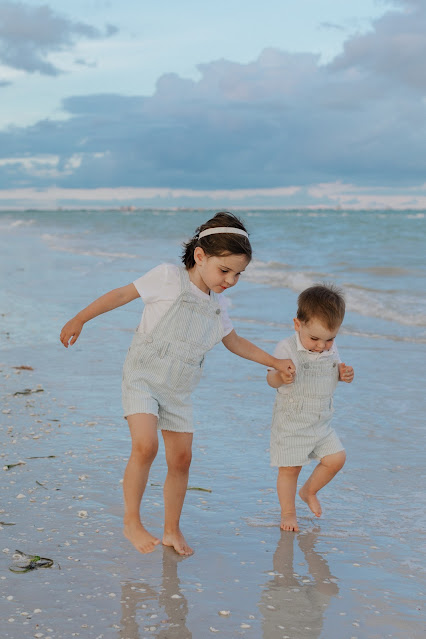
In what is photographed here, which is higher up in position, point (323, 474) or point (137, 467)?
point (137, 467)

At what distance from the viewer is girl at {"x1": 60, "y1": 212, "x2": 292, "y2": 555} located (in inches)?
137

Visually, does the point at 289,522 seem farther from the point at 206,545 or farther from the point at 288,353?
the point at 288,353

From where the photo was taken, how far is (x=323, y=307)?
12.3ft

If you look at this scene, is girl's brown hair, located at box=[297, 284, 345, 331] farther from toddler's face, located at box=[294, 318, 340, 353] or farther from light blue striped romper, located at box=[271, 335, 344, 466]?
light blue striped romper, located at box=[271, 335, 344, 466]

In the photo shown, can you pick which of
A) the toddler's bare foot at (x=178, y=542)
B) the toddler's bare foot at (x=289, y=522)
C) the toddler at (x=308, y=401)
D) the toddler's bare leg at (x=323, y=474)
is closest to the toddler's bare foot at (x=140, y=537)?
the toddler's bare foot at (x=178, y=542)

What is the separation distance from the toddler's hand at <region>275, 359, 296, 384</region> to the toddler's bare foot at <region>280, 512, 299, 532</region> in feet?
2.06

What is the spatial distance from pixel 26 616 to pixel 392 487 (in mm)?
2159

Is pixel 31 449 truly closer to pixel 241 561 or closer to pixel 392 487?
pixel 241 561

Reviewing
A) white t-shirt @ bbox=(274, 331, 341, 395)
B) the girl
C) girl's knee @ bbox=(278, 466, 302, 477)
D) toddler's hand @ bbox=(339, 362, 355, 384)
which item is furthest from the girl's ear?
girl's knee @ bbox=(278, 466, 302, 477)

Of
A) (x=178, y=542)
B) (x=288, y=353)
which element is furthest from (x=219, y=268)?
(x=178, y=542)

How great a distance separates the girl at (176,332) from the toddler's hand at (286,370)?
1.13 feet

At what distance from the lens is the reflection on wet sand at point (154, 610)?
260cm

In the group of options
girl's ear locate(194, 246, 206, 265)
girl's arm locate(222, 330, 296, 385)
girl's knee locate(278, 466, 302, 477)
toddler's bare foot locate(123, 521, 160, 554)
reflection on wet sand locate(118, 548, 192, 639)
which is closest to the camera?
reflection on wet sand locate(118, 548, 192, 639)

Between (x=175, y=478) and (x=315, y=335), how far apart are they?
0.97m
